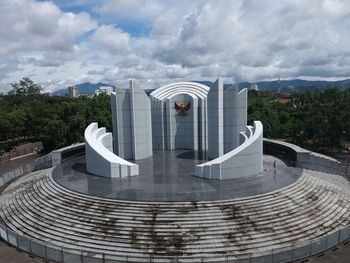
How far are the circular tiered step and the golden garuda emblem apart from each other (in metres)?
17.9

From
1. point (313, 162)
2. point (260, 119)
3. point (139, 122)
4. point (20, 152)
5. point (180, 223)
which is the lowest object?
point (20, 152)

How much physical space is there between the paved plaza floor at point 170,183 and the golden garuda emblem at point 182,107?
8.48m

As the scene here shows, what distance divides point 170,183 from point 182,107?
15.6m

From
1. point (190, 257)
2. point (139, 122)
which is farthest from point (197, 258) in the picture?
point (139, 122)

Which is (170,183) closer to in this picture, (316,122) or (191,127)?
(191,127)

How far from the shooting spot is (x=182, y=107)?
39562mm

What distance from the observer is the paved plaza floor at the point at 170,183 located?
22891 millimetres

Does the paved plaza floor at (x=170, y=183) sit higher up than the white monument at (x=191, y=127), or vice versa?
the white monument at (x=191, y=127)

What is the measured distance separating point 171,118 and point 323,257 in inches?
971

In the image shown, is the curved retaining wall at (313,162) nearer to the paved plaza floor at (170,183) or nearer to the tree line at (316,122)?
the paved plaza floor at (170,183)

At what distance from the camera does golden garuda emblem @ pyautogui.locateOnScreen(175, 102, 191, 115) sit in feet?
129

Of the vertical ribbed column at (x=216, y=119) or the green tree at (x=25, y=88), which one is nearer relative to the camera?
the vertical ribbed column at (x=216, y=119)

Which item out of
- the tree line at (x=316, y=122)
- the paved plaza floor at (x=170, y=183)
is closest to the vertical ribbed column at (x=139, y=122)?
the paved plaza floor at (x=170, y=183)

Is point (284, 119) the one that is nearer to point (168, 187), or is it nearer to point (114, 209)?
point (168, 187)
